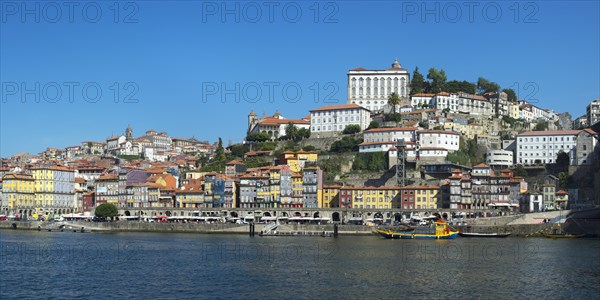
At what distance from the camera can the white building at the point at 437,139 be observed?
9175cm

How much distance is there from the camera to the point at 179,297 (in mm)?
31938

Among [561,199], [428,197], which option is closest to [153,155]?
[428,197]

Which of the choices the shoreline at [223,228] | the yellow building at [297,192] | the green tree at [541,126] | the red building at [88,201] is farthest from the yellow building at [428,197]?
the red building at [88,201]

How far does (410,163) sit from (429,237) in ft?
71.9

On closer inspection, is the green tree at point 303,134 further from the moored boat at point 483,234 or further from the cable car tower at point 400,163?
the moored boat at point 483,234

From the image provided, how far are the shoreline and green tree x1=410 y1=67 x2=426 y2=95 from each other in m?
47.8

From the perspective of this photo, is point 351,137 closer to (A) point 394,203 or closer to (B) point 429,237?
(A) point 394,203

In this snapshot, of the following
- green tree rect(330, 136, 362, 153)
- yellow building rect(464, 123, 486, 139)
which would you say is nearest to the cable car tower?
green tree rect(330, 136, 362, 153)

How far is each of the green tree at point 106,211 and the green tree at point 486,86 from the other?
203ft

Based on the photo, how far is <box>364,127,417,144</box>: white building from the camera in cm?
9288

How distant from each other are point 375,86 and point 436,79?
34.3 feet

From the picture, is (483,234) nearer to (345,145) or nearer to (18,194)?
(345,145)

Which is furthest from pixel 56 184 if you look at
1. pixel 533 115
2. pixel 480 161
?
pixel 533 115

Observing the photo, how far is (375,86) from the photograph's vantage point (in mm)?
113375
